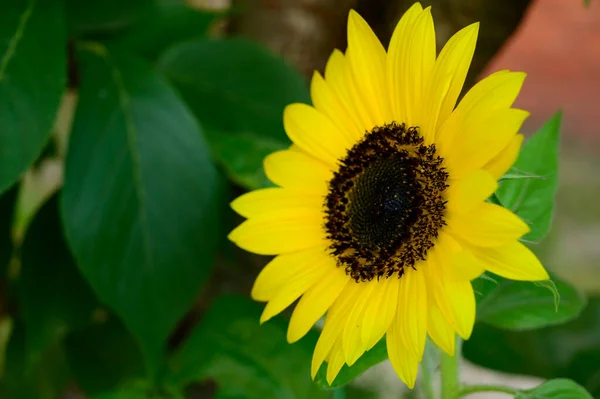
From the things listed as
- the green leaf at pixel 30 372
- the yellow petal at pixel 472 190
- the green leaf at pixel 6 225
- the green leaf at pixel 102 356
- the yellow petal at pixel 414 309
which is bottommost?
the green leaf at pixel 30 372

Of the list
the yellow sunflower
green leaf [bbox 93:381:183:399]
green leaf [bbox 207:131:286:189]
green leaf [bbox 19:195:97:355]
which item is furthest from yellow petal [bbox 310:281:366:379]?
green leaf [bbox 19:195:97:355]

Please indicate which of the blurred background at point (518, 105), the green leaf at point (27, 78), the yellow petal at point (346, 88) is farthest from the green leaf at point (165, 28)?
the yellow petal at point (346, 88)

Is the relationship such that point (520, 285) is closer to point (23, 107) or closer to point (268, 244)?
point (268, 244)

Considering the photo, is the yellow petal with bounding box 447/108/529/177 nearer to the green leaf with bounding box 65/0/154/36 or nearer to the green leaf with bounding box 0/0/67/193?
the green leaf with bounding box 0/0/67/193

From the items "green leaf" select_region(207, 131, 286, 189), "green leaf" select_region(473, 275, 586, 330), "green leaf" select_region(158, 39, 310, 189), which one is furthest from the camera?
"green leaf" select_region(158, 39, 310, 189)

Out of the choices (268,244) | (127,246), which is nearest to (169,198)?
(127,246)

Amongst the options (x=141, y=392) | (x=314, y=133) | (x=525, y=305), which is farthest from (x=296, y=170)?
(x=141, y=392)

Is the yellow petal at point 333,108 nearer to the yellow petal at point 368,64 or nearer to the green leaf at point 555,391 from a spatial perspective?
the yellow petal at point 368,64
